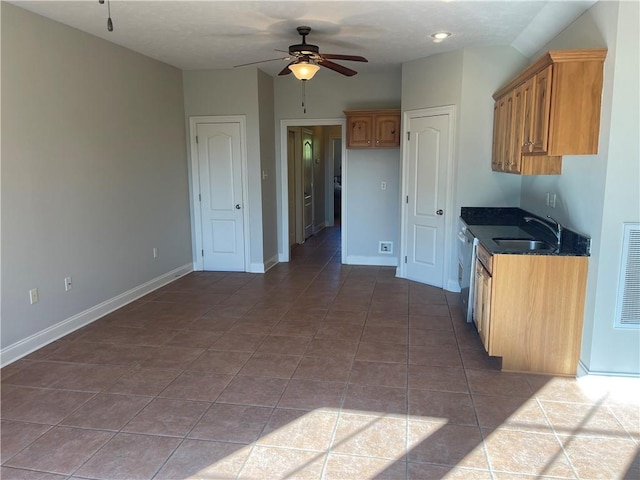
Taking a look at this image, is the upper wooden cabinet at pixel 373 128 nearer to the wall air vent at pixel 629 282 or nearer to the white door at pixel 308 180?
the white door at pixel 308 180

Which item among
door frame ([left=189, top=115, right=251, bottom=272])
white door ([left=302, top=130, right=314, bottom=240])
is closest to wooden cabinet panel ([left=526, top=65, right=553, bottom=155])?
door frame ([left=189, top=115, right=251, bottom=272])

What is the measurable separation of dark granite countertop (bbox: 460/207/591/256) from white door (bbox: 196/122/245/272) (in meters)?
2.99

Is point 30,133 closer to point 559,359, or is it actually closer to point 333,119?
point 333,119

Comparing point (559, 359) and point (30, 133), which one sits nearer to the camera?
point (559, 359)

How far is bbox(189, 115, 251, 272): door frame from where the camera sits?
20.0 ft

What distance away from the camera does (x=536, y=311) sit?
3.20 metres

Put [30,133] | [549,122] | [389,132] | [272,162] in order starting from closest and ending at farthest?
[549,122]
[30,133]
[389,132]
[272,162]

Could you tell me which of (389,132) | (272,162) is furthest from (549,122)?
(272,162)

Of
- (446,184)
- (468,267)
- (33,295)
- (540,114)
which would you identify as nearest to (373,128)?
(446,184)

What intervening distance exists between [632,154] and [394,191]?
3.80 m

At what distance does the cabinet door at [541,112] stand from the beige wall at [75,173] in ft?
12.6

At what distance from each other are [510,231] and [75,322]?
4152 mm

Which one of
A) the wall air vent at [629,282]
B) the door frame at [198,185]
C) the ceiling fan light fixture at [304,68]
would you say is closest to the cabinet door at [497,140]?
the wall air vent at [629,282]

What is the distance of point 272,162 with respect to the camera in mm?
6715
